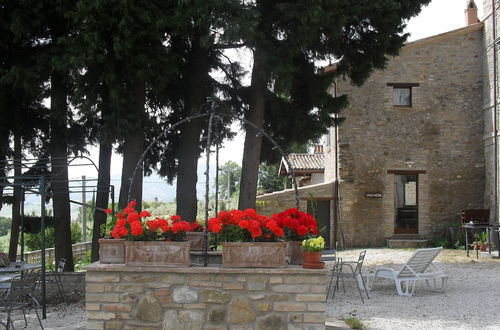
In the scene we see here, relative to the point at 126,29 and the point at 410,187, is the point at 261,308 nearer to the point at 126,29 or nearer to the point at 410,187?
the point at 126,29

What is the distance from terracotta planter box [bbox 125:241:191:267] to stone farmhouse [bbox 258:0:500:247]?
12013 mm

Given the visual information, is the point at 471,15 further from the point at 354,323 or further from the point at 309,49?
the point at 354,323

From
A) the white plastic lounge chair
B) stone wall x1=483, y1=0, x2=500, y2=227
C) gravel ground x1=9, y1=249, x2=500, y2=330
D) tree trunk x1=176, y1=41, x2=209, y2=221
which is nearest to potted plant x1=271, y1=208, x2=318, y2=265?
gravel ground x1=9, y1=249, x2=500, y2=330

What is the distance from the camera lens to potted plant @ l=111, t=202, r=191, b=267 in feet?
18.0

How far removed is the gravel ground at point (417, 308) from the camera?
7129mm

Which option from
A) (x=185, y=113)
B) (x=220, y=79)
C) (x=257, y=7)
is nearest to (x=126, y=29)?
(x=257, y=7)

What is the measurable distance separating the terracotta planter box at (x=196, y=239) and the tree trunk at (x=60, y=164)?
3706mm

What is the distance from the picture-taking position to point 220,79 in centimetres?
1197

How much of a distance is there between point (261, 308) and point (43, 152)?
7724 millimetres

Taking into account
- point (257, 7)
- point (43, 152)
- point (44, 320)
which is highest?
point (257, 7)

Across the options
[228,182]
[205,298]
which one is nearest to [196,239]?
[205,298]

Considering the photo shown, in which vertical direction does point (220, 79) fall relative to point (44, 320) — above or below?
above

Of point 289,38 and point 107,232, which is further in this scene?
point 289,38

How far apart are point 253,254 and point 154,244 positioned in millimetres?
945
